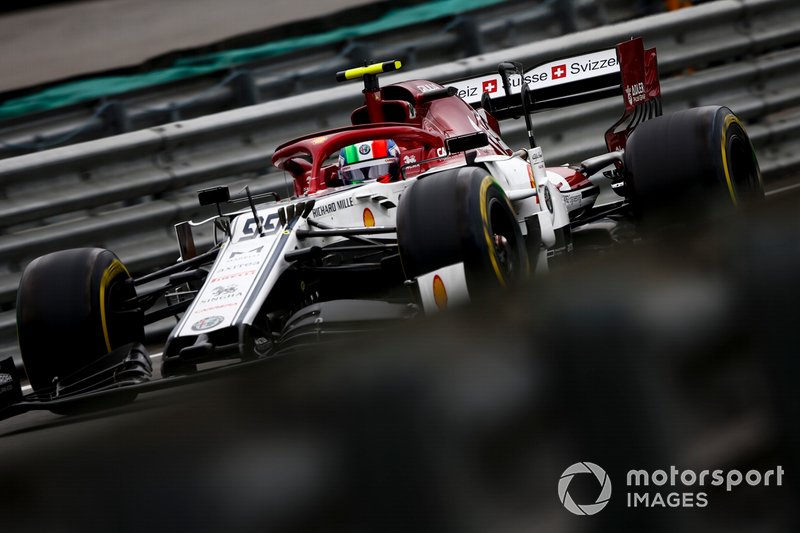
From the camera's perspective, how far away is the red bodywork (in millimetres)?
6332

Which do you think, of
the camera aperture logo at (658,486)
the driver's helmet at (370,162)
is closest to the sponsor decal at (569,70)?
the driver's helmet at (370,162)

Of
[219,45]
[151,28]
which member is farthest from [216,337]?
[151,28]

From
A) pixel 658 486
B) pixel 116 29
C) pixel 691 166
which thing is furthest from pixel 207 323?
pixel 116 29

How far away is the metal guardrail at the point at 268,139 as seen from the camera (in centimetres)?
713

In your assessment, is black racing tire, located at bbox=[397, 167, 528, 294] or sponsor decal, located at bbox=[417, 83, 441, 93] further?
sponsor decal, located at bbox=[417, 83, 441, 93]

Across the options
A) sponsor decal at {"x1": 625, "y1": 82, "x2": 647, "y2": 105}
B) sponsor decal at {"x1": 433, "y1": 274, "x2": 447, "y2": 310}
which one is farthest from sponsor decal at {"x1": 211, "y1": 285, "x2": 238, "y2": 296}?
sponsor decal at {"x1": 625, "y1": 82, "x2": 647, "y2": 105}

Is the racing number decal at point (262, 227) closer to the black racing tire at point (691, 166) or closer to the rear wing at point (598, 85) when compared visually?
the black racing tire at point (691, 166)

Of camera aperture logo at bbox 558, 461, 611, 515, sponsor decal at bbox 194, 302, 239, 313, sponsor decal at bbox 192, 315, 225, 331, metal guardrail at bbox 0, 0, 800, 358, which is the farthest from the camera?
metal guardrail at bbox 0, 0, 800, 358

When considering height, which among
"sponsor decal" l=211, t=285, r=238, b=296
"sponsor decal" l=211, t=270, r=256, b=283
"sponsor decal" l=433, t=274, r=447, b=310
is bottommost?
"sponsor decal" l=433, t=274, r=447, b=310

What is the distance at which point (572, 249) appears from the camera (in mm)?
6961

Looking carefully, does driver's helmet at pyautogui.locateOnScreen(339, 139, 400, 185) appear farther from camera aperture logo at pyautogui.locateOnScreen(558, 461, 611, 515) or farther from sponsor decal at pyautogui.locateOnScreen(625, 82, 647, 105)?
camera aperture logo at pyautogui.locateOnScreen(558, 461, 611, 515)

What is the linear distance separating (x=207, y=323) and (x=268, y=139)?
10.1 feet

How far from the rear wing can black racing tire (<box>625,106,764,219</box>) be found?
3.19 ft

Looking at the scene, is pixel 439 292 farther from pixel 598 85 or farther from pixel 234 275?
pixel 598 85
